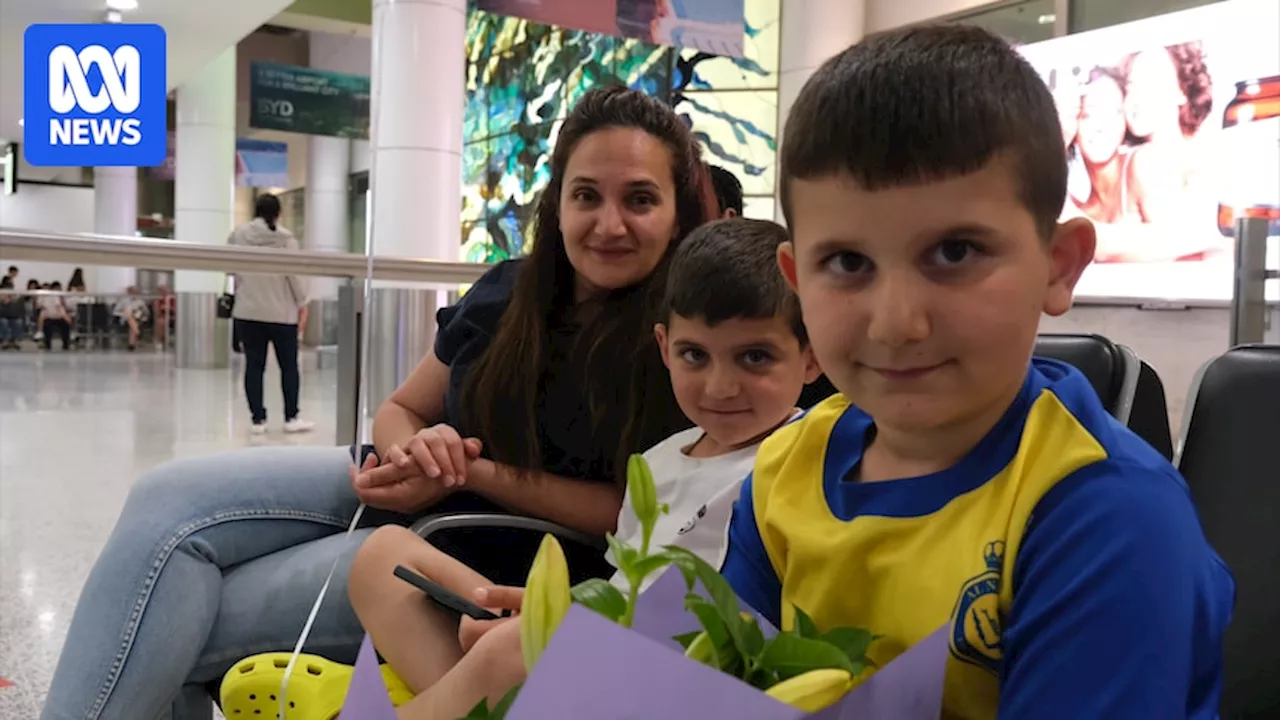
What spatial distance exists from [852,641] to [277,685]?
1.03m

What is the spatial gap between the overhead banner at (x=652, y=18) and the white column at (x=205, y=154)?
7577 millimetres

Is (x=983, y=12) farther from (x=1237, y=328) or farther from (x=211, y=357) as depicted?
(x=211, y=357)

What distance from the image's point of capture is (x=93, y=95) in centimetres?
575

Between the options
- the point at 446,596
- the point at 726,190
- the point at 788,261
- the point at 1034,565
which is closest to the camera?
the point at 1034,565

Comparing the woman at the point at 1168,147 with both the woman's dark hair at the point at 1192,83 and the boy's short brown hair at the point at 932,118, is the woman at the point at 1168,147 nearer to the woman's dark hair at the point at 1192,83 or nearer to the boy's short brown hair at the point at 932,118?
the woman's dark hair at the point at 1192,83

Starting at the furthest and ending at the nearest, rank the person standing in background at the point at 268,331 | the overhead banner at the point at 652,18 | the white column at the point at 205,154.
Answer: the white column at the point at 205,154 → the person standing in background at the point at 268,331 → the overhead banner at the point at 652,18

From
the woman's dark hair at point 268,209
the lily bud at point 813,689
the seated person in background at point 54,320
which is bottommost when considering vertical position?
the seated person in background at point 54,320

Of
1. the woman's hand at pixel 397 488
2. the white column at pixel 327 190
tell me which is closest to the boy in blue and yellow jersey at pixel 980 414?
the woman's hand at pixel 397 488

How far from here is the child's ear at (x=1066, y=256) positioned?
720mm

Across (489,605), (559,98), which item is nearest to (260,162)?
(559,98)

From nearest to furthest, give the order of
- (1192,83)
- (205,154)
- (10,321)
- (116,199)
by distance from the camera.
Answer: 1. (1192,83)
2. (205,154)
3. (116,199)
4. (10,321)

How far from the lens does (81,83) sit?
571 centimetres

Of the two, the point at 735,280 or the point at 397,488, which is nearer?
the point at 735,280

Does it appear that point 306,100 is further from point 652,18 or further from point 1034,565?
point 1034,565
